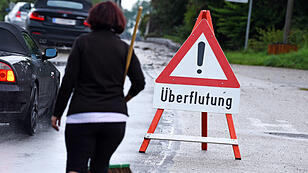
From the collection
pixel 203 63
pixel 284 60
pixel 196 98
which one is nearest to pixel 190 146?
pixel 196 98

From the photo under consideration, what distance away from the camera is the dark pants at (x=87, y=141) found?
3994 millimetres

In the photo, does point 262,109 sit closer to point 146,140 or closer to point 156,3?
point 146,140

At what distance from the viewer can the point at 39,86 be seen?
8070 millimetres

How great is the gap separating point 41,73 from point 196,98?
2161 millimetres

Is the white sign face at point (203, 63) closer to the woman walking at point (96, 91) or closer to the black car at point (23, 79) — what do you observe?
the black car at point (23, 79)

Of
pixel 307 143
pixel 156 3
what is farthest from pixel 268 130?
pixel 156 3

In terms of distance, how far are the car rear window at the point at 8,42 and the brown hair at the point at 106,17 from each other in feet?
13.4

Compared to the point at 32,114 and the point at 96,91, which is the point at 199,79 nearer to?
the point at 32,114

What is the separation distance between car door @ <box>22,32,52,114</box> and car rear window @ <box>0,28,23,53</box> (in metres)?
0.22

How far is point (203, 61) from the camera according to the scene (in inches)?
279

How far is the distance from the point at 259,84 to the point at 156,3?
48.7 metres

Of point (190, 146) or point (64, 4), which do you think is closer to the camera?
point (190, 146)

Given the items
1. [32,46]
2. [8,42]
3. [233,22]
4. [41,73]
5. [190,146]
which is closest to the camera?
[190,146]

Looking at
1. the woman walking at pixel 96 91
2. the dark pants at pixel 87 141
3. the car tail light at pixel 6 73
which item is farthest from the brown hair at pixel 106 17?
the car tail light at pixel 6 73
